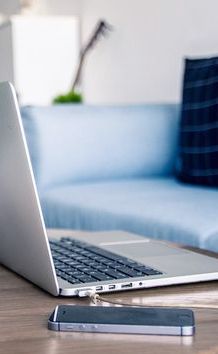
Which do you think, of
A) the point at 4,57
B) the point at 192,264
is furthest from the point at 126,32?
the point at 192,264

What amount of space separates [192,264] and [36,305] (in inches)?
9.5

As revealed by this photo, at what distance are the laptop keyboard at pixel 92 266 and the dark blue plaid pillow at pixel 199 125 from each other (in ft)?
3.92

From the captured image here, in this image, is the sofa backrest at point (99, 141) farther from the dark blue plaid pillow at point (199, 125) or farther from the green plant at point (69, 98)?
the green plant at point (69, 98)

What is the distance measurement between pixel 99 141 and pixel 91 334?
70.6 inches

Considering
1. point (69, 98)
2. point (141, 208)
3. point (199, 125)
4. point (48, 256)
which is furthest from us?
point (69, 98)

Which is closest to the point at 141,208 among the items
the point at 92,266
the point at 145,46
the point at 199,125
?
the point at 199,125

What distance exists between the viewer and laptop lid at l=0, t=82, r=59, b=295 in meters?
0.78

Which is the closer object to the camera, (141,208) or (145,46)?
(141,208)

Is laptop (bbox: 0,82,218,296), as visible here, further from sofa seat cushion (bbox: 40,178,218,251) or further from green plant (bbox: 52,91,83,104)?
green plant (bbox: 52,91,83,104)

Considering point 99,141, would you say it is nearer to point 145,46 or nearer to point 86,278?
point 145,46

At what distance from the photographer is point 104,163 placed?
2451 mm

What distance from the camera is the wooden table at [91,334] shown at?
24.8 inches

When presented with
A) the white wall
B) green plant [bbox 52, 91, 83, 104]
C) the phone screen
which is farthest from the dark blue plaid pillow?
the phone screen

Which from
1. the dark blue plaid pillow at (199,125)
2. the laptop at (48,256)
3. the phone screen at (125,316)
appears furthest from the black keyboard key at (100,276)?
the dark blue plaid pillow at (199,125)
